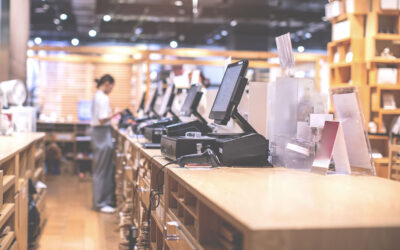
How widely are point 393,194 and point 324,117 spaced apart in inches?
34.4

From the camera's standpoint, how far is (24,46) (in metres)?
8.37

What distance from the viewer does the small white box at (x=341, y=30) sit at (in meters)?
7.30

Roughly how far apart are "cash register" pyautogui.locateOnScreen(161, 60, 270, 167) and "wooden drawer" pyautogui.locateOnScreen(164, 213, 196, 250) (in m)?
0.35

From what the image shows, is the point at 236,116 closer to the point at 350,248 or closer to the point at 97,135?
the point at 350,248

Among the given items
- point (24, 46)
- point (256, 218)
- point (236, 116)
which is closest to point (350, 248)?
point (256, 218)

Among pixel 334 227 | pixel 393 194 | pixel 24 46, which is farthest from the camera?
pixel 24 46

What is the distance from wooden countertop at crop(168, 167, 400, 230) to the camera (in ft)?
4.54

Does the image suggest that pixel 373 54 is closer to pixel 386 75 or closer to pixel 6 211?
pixel 386 75

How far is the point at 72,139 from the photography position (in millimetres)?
10727

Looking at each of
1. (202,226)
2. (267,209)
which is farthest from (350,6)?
(267,209)

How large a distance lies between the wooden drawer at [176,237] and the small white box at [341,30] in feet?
18.0

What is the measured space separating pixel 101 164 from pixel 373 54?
12.8 feet

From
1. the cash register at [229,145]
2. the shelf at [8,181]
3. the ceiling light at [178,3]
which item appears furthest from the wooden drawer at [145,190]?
the ceiling light at [178,3]

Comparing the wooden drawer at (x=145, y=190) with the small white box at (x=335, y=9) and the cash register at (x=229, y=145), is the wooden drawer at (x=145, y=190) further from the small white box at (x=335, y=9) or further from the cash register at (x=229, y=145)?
the small white box at (x=335, y=9)
